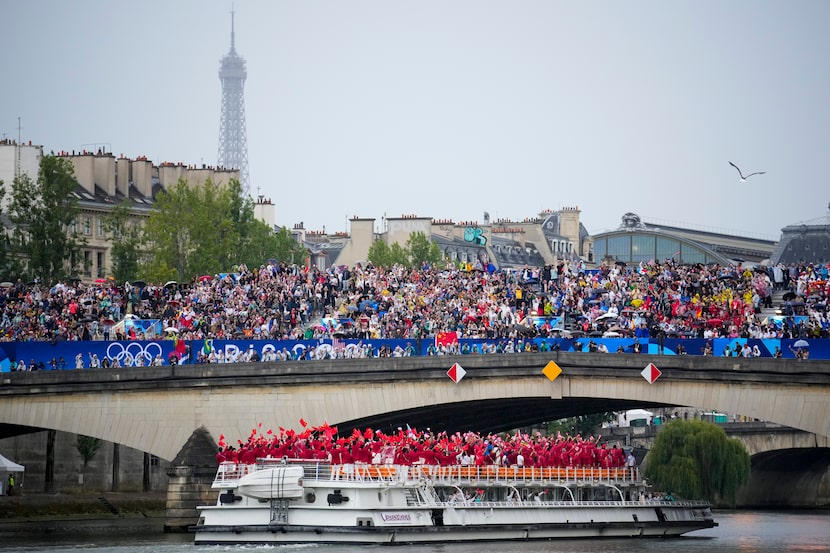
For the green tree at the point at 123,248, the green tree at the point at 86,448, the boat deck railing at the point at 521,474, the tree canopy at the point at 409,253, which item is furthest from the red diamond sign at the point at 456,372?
the tree canopy at the point at 409,253

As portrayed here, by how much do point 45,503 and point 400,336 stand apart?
2031cm

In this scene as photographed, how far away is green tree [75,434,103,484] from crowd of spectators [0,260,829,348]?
8.90 m

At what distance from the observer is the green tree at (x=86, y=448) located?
314 feet

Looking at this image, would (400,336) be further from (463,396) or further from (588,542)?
(588,542)

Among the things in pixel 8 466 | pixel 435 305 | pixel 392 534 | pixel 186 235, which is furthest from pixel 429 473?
pixel 186 235

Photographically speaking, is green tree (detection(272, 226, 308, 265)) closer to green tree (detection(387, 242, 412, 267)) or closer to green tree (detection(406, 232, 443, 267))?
green tree (detection(387, 242, 412, 267))

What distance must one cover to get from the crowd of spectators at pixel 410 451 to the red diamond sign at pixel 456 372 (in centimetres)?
311

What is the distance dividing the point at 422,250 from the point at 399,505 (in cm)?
7361

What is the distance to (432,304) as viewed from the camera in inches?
3401

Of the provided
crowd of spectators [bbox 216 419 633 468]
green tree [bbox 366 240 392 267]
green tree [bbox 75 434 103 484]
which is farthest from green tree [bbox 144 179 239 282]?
crowd of spectators [bbox 216 419 633 468]

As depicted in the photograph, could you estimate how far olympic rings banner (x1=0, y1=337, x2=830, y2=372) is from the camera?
250 ft

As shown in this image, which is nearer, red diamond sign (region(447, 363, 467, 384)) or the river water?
the river water

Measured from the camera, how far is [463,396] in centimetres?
7550

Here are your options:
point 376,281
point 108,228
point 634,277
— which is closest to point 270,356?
point 376,281
